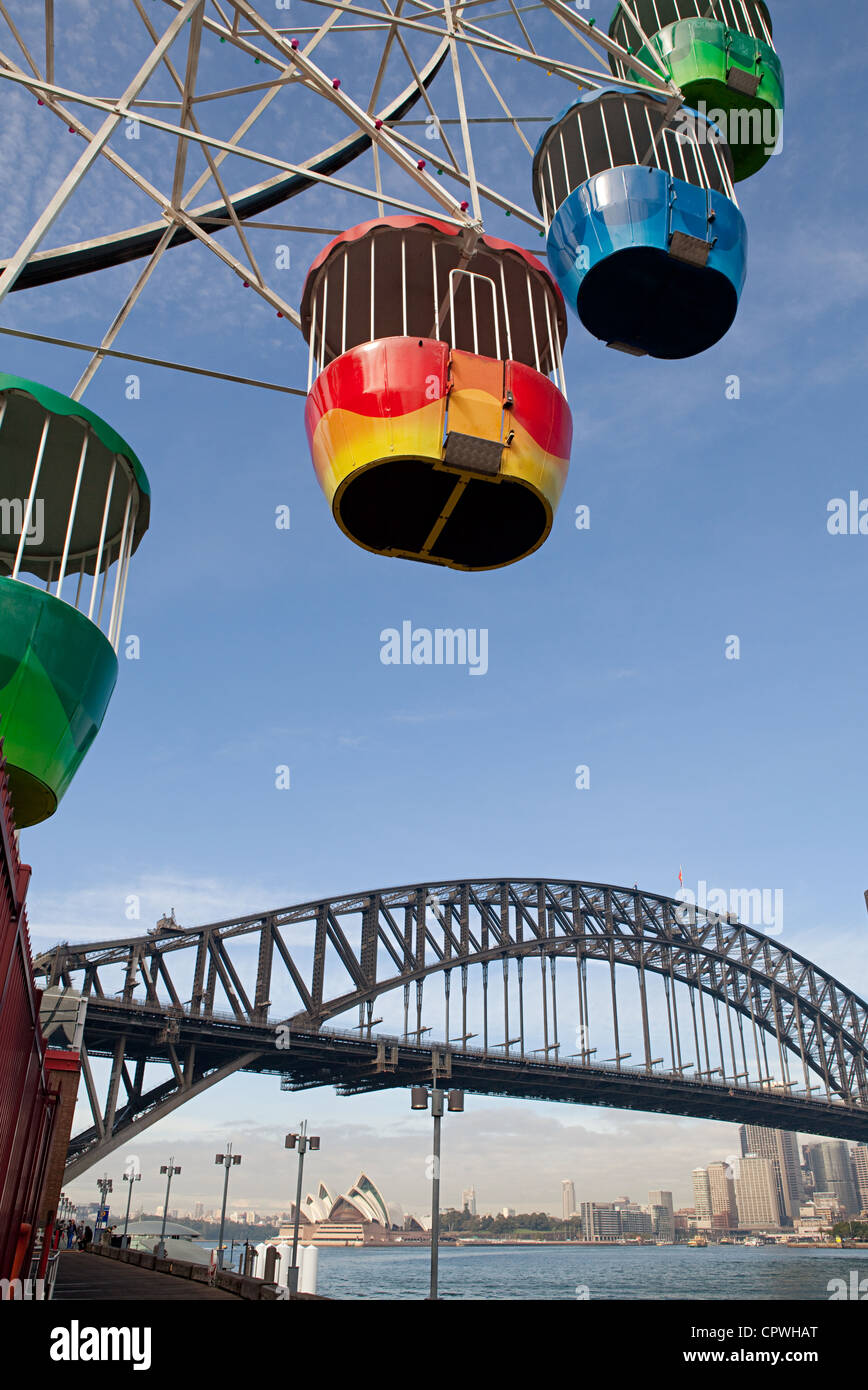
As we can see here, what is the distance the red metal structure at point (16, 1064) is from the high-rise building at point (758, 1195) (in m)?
184

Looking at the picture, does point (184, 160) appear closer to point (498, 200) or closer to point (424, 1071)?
point (498, 200)

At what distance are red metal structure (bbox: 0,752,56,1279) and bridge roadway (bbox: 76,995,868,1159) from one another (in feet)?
140

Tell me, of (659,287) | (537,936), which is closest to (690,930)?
(537,936)

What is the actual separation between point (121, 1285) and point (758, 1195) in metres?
180

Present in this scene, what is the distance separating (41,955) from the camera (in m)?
60.6

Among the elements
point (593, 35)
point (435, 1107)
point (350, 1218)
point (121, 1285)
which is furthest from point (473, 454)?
point (350, 1218)

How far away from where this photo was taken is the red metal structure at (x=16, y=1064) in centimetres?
646

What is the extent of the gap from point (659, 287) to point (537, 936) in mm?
94319

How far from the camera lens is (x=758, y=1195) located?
174m

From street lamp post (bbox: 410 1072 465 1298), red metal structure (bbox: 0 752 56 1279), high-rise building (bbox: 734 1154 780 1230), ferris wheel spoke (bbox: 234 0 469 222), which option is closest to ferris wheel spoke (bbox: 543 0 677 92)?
ferris wheel spoke (bbox: 234 0 469 222)

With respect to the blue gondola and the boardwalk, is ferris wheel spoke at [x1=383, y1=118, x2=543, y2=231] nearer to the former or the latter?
the blue gondola

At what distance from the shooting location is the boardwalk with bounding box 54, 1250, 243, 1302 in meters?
19.8

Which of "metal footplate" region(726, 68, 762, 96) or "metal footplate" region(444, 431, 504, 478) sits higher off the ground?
"metal footplate" region(726, 68, 762, 96)
